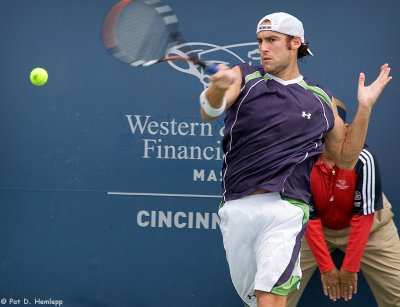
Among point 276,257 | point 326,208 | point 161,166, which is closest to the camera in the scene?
point 276,257

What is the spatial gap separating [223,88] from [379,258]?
1976 millimetres

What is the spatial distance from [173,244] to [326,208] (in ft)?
3.29

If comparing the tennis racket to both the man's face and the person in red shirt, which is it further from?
the person in red shirt

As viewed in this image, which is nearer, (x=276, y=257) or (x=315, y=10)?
(x=276, y=257)

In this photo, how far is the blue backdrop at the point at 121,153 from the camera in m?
6.14

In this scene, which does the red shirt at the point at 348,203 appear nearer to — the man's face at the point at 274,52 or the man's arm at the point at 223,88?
the man's face at the point at 274,52

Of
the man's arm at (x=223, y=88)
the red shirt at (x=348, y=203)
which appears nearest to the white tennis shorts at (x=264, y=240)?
the man's arm at (x=223, y=88)

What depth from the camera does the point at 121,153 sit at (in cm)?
626

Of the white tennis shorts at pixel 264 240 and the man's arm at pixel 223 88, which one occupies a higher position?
the man's arm at pixel 223 88

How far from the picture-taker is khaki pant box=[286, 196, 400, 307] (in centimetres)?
586

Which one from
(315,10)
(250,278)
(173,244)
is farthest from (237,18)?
(250,278)

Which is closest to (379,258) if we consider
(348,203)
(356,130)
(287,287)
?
(348,203)

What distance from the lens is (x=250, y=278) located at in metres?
4.95

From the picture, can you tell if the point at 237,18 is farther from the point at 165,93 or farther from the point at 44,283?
the point at 44,283
